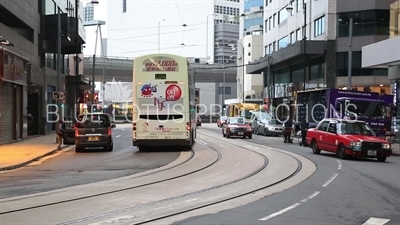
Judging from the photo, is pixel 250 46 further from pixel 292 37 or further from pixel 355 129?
pixel 355 129

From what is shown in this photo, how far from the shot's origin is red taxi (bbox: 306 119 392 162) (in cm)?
1872

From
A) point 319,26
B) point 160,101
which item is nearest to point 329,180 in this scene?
point 160,101

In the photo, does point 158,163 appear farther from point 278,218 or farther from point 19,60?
point 19,60

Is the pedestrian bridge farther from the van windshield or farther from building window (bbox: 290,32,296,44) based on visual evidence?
the van windshield

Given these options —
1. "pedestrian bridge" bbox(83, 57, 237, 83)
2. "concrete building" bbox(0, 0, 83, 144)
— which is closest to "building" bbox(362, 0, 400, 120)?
"concrete building" bbox(0, 0, 83, 144)

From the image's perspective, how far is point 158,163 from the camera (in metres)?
17.2

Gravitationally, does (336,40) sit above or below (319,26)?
below

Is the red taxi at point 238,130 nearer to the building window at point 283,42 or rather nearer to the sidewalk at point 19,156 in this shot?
the sidewalk at point 19,156

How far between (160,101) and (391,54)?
48.6 ft

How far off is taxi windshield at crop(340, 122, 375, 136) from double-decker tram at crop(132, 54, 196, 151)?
6770mm

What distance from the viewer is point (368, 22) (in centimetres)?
4453

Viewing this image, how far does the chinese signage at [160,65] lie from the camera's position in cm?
2131

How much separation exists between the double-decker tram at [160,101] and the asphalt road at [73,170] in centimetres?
83

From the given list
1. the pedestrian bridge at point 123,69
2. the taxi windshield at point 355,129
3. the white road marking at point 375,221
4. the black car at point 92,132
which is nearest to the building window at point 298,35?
the pedestrian bridge at point 123,69
